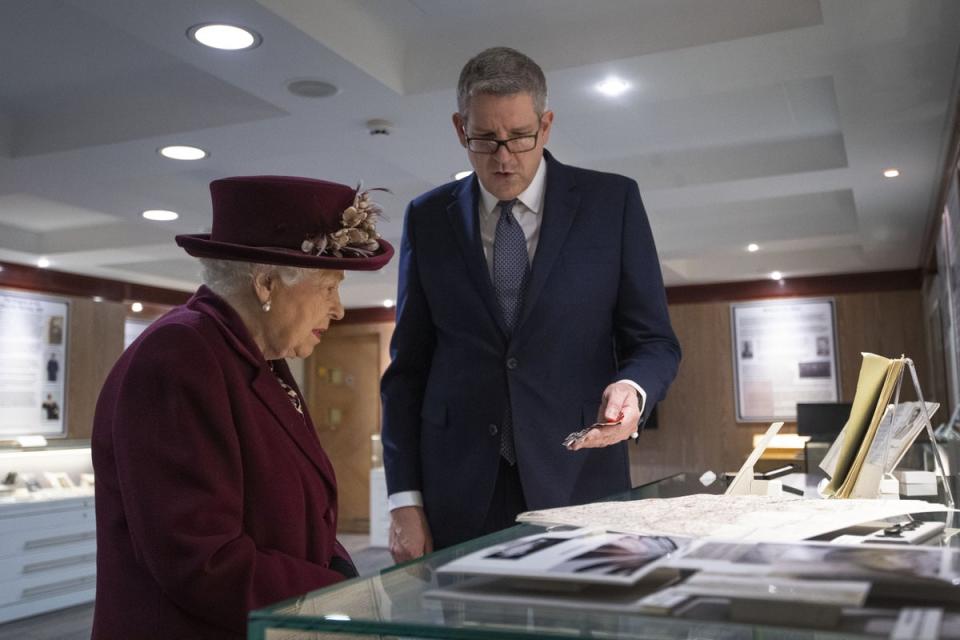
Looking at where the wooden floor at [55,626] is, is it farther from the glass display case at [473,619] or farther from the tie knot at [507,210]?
the glass display case at [473,619]

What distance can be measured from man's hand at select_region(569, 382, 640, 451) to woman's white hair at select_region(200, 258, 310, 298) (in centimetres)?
57

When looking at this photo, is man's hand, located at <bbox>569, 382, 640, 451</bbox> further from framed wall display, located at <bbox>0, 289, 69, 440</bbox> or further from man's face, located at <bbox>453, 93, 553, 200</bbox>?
framed wall display, located at <bbox>0, 289, 69, 440</bbox>

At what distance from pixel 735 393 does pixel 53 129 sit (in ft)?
25.4

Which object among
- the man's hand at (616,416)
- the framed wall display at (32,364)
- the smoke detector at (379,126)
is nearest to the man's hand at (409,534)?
the man's hand at (616,416)

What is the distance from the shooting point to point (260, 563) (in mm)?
1271

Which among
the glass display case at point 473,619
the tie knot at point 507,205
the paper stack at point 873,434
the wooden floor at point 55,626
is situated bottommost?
the wooden floor at point 55,626

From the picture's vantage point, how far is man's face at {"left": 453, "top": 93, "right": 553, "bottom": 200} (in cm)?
158

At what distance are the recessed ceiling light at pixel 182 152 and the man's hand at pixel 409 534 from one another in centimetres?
367

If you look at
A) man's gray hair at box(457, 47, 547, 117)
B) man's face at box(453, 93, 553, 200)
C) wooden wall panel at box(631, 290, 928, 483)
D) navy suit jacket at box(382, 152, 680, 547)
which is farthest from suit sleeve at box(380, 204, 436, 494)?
wooden wall panel at box(631, 290, 928, 483)

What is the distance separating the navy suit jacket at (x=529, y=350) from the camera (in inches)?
63.2

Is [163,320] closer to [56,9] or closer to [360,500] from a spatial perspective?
[56,9]

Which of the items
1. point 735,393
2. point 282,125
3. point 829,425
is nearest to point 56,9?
point 282,125

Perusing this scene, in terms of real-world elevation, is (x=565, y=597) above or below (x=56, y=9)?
below

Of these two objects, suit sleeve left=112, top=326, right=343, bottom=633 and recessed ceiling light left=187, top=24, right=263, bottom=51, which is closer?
suit sleeve left=112, top=326, right=343, bottom=633
